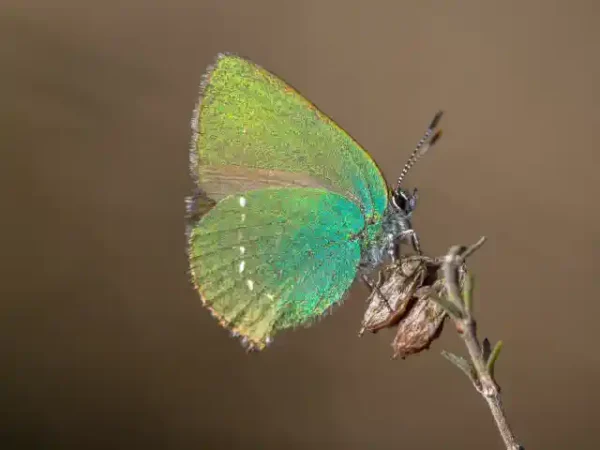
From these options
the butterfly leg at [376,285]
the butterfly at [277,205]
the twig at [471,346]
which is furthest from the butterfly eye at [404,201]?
the twig at [471,346]

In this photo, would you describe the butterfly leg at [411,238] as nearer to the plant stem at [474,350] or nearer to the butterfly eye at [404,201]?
the butterfly eye at [404,201]

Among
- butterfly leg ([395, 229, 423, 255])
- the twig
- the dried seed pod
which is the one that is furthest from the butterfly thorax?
the twig

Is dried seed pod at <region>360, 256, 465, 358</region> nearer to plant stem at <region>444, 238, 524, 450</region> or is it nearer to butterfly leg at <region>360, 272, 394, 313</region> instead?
butterfly leg at <region>360, 272, 394, 313</region>

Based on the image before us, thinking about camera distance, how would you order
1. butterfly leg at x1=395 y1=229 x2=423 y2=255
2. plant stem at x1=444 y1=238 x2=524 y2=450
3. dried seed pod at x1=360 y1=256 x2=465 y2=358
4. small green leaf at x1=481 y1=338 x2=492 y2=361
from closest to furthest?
1. plant stem at x1=444 y1=238 x2=524 y2=450
2. small green leaf at x1=481 y1=338 x2=492 y2=361
3. dried seed pod at x1=360 y1=256 x2=465 y2=358
4. butterfly leg at x1=395 y1=229 x2=423 y2=255

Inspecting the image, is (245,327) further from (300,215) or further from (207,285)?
(300,215)

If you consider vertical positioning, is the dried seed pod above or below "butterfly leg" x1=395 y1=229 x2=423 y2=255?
below

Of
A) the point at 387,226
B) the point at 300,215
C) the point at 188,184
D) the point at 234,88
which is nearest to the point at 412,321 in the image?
the point at 387,226

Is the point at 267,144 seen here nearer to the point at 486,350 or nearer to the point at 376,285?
the point at 376,285
